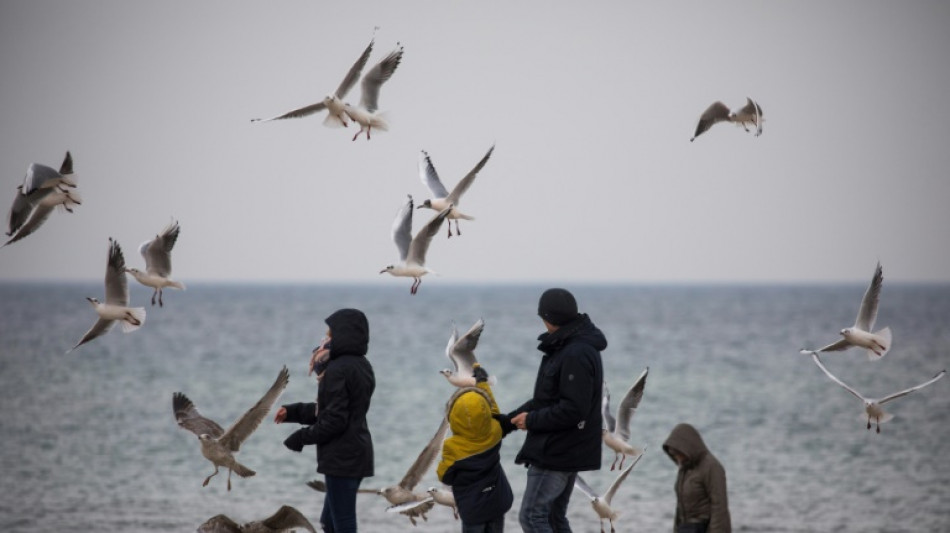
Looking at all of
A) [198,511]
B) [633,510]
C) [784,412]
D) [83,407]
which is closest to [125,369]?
[83,407]

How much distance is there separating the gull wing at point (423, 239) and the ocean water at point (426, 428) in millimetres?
5931

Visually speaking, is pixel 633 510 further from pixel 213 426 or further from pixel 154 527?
pixel 213 426

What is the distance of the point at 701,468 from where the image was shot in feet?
18.8

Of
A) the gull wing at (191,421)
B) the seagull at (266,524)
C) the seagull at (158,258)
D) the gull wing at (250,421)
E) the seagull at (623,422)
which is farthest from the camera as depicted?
the seagull at (623,422)

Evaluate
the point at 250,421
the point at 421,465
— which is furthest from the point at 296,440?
the point at 421,465

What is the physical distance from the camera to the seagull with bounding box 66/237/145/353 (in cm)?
805

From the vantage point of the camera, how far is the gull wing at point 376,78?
352 inches

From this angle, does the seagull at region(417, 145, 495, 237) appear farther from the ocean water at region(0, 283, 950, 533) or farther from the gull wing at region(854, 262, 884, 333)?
the ocean water at region(0, 283, 950, 533)

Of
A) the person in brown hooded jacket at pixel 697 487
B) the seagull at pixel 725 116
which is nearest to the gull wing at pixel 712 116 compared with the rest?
the seagull at pixel 725 116

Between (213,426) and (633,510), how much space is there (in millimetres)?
8581

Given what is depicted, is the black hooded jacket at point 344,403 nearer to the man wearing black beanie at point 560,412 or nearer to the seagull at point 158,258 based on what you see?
the man wearing black beanie at point 560,412

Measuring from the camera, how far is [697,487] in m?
5.75

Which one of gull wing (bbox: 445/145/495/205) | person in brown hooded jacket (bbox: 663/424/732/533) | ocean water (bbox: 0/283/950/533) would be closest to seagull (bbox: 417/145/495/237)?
gull wing (bbox: 445/145/495/205)

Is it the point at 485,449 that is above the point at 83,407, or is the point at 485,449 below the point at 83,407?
above
